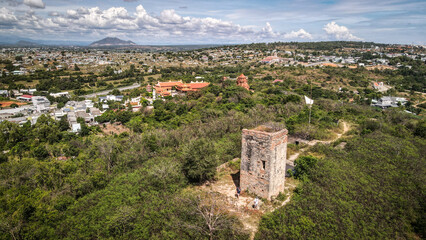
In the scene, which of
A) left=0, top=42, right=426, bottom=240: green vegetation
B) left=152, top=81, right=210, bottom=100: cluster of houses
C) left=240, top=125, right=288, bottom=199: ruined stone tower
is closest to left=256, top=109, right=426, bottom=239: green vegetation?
left=0, top=42, right=426, bottom=240: green vegetation

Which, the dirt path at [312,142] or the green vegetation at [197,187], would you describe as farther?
the dirt path at [312,142]

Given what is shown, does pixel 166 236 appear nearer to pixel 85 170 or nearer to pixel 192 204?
pixel 192 204

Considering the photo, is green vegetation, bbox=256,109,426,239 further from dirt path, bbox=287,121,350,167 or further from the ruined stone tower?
dirt path, bbox=287,121,350,167

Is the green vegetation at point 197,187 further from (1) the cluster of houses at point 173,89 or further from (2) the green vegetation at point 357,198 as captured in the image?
(1) the cluster of houses at point 173,89

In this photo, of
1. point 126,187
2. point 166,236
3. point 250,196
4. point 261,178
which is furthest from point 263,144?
point 126,187

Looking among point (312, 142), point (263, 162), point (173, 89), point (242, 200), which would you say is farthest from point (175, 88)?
point (263, 162)

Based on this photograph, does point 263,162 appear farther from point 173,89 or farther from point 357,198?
point 173,89

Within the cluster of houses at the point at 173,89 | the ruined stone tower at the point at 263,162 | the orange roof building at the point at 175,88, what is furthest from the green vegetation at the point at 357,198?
the orange roof building at the point at 175,88

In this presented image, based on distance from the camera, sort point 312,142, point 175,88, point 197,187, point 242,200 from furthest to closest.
→ point 175,88 → point 312,142 → point 197,187 → point 242,200
